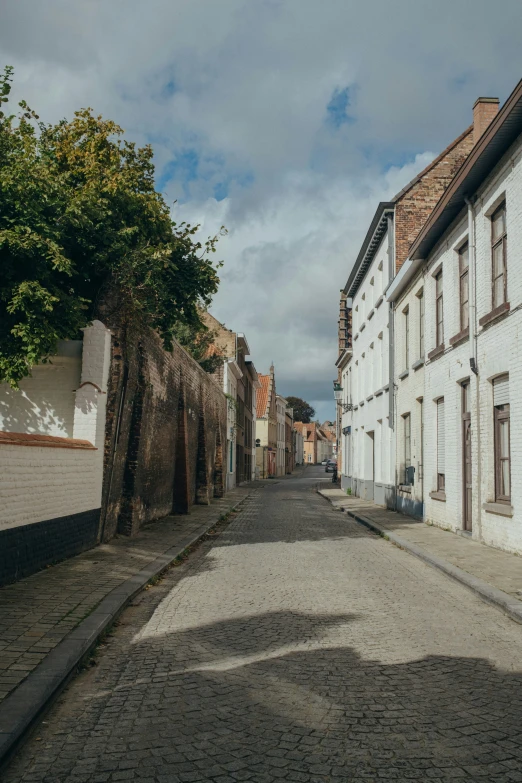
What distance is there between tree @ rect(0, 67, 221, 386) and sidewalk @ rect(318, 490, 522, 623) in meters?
6.02

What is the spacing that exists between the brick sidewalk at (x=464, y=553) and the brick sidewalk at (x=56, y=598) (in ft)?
14.3

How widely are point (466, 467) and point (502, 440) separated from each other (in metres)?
2.12

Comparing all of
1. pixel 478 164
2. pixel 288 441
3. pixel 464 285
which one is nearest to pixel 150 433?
pixel 464 285

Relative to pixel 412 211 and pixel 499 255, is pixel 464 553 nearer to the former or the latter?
pixel 499 255

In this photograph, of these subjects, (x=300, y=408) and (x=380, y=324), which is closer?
(x=380, y=324)

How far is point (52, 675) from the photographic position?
4.52 meters

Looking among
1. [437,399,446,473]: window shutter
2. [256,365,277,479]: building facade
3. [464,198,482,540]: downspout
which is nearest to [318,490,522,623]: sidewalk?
[464,198,482,540]: downspout

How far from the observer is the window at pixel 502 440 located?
37.9 ft

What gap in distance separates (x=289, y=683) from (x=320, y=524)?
12.4m

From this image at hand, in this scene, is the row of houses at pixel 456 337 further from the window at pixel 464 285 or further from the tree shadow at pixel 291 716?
the tree shadow at pixel 291 716

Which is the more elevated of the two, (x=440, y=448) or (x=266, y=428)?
(x=266, y=428)

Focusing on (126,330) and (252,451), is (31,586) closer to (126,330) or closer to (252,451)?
(126,330)

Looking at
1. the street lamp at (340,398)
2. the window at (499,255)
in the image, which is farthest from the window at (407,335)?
the street lamp at (340,398)

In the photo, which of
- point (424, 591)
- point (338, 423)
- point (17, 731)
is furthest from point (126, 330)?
point (338, 423)
